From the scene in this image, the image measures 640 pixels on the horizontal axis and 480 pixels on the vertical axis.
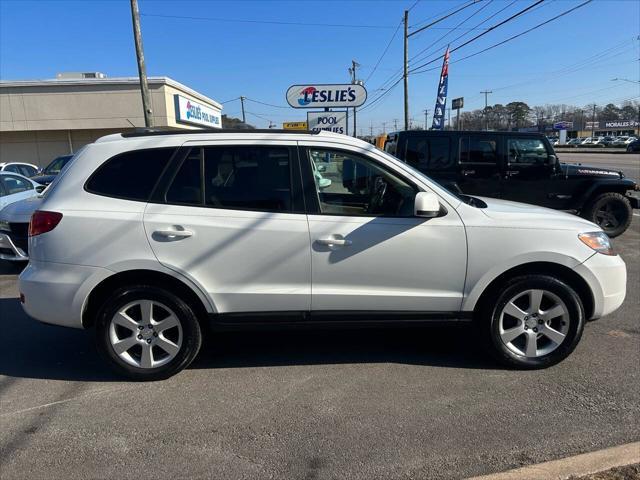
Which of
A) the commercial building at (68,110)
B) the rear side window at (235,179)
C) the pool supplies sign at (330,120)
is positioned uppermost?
the commercial building at (68,110)

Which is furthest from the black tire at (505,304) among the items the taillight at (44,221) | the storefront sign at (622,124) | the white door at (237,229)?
the storefront sign at (622,124)

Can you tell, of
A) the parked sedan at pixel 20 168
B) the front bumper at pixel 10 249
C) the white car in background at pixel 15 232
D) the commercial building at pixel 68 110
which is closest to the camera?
the white car in background at pixel 15 232

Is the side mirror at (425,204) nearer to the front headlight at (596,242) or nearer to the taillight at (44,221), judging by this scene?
the front headlight at (596,242)

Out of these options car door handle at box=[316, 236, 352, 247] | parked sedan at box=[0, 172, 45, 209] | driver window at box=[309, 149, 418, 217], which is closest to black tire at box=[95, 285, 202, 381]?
car door handle at box=[316, 236, 352, 247]

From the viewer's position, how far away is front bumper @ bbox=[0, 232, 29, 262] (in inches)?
263

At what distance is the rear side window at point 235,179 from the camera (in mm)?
3602

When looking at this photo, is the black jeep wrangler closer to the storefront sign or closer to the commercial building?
the commercial building

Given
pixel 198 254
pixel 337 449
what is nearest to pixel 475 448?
pixel 337 449

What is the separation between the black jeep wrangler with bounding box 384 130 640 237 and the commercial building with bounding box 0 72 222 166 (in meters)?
19.5

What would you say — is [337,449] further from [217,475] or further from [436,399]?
[436,399]

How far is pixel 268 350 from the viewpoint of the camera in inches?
168

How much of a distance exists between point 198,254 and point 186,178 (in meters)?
0.58

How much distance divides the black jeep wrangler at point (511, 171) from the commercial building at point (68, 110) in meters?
19.5

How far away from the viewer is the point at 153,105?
Result: 2564 centimetres
